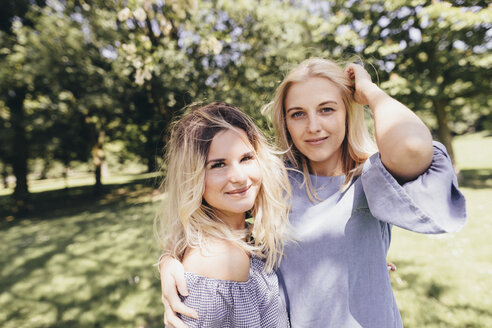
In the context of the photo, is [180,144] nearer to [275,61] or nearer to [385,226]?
[385,226]

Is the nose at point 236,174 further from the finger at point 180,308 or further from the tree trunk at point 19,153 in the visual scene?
the tree trunk at point 19,153

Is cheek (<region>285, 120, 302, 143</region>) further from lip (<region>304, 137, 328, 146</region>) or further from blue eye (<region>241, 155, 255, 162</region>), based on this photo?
blue eye (<region>241, 155, 255, 162</region>)

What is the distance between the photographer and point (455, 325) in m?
3.04

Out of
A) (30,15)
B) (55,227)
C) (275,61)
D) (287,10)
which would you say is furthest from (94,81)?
(287,10)

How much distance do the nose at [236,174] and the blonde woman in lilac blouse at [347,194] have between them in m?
0.32

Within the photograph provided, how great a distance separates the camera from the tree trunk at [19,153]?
13.2 meters

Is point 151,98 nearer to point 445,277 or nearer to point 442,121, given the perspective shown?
point 445,277

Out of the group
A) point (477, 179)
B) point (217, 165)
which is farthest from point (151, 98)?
point (477, 179)

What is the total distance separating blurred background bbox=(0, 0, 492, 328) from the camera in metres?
3.88

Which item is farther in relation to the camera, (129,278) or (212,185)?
(129,278)

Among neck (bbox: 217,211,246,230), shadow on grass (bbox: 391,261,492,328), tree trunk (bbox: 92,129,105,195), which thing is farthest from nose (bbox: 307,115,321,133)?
tree trunk (bbox: 92,129,105,195)

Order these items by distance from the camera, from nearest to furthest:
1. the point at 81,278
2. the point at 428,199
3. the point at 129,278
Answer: the point at 428,199 → the point at 129,278 → the point at 81,278

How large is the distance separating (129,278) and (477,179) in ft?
44.4

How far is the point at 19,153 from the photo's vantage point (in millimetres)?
13898
